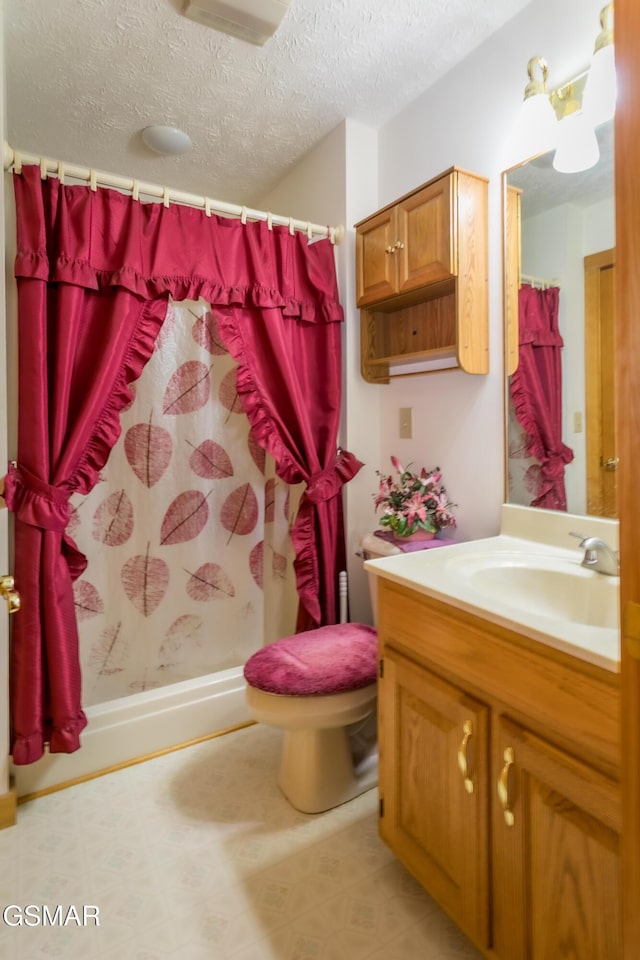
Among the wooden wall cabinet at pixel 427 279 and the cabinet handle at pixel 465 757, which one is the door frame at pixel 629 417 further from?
the wooden wall cabinet at pixel 427 279

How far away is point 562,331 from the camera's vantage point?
4.46 feet

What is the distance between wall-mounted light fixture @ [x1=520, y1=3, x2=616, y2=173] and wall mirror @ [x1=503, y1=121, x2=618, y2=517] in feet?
0.09

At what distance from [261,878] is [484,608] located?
38.1 inches

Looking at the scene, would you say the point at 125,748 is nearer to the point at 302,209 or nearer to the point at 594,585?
the point at 594,585

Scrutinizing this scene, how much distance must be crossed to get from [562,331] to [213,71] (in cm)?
141

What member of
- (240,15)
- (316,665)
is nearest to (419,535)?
(316,665)

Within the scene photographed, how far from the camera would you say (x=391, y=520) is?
167cm

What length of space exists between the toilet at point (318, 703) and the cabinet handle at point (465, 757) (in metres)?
0.50

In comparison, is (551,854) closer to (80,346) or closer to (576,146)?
(576,146)

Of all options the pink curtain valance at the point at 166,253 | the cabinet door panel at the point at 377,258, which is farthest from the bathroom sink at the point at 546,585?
the pink curtain valance at the point at 166,253

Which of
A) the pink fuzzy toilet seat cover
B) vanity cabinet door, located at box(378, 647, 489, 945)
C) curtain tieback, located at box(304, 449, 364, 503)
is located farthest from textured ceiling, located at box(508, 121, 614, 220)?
the pink fuzzy toilet seat cover

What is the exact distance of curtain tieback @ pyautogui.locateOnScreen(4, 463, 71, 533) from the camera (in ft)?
4.80

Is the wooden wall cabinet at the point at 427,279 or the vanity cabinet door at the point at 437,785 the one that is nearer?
the vanity cabinet door at the point at 437,785

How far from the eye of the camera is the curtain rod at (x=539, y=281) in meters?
1.38
